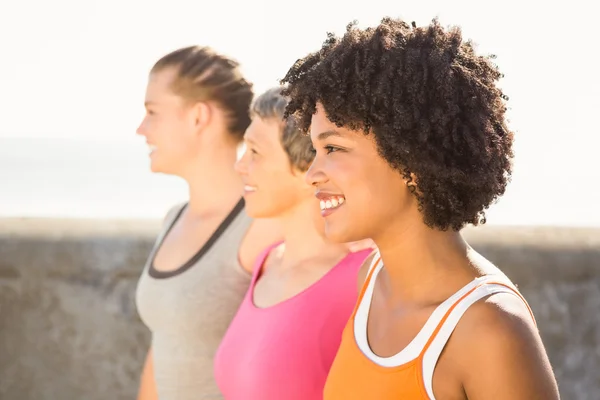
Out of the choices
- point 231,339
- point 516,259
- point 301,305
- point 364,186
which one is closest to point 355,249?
point 301,305

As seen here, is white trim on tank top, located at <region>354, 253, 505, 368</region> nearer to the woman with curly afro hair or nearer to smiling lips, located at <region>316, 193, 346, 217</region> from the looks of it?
the woman with curly afro hair

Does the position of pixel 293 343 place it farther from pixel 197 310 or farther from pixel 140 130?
pixel 140 130

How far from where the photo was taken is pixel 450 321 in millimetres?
1552

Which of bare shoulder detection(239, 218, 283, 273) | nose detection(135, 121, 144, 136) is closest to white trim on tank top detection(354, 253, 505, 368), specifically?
bare shoulder detection(239, 218, 283, 273)

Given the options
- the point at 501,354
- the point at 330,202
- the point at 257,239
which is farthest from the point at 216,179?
the point at 501,354

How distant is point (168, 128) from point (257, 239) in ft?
1.63

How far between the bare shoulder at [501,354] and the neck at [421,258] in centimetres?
13

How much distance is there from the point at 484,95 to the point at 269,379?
902 millimetres

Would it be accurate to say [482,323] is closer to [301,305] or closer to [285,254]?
[301,305]

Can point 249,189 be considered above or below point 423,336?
below

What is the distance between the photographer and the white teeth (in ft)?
5.83

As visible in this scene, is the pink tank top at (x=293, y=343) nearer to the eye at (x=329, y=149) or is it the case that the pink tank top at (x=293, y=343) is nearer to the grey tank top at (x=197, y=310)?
the grey tank top at (x=197, y=310)

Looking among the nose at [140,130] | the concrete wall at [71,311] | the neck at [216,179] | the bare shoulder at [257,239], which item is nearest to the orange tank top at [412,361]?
the bare shoulder at [257,239]

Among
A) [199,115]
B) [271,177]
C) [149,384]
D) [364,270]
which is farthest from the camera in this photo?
[149,384]
